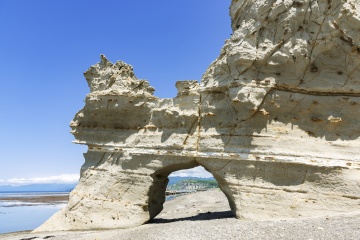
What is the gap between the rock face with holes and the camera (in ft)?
32.9

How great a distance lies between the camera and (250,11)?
466 inches

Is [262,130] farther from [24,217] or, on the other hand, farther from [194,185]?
[194,185]

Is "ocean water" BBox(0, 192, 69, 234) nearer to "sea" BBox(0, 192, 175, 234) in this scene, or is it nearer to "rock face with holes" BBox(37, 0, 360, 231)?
"sea" BBox(0, 192, 175, 234)

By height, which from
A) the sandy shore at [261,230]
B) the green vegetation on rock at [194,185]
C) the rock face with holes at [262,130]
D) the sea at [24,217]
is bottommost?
the green vegetation on rock at [194,185]

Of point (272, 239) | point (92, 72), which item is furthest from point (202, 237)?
point (92, 72)

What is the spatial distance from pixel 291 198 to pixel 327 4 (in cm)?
663

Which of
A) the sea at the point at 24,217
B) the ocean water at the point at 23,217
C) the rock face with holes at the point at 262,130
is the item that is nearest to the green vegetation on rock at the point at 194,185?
the sea at the point at 24,217

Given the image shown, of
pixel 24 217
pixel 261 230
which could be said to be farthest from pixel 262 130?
pixel 24 217

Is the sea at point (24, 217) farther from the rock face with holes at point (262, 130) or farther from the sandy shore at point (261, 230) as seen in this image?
the sandy shore at point (261, 230)

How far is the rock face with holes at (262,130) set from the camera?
10039 millimetres

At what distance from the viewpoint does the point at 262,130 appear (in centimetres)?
1084

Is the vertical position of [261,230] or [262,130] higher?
[262,130]

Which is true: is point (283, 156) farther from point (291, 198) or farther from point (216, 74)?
point (216, 74)

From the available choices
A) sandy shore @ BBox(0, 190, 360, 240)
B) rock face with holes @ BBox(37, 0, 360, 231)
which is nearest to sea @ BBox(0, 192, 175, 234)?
rock face with holes @ BBox(37, 0, 360, 231)
